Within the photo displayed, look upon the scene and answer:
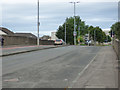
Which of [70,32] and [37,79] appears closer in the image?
[37,79]

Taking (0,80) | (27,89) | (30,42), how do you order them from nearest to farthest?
1. (27,89)
2. (0,80)
3. (30,42)

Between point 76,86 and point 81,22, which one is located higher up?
point 81,22

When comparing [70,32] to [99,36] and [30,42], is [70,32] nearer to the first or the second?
[99,36]

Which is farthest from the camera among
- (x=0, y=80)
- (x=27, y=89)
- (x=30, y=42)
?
(x=30, y=42)

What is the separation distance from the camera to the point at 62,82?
8.55m

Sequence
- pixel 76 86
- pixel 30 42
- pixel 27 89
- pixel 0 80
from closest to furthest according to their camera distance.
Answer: pixel 27 89, pixel 76 86, pixel 0 80, pixel 30 42

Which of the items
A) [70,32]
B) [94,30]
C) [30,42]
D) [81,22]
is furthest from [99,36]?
[30,42]

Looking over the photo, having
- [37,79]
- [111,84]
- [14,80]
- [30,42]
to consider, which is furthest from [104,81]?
[30,42]

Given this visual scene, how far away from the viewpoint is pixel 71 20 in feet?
394

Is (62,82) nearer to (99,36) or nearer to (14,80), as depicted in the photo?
(14,80)

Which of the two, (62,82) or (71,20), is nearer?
(62,82)

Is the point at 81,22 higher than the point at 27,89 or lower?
higher

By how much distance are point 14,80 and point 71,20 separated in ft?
369

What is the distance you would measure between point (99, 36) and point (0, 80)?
4496 inches
